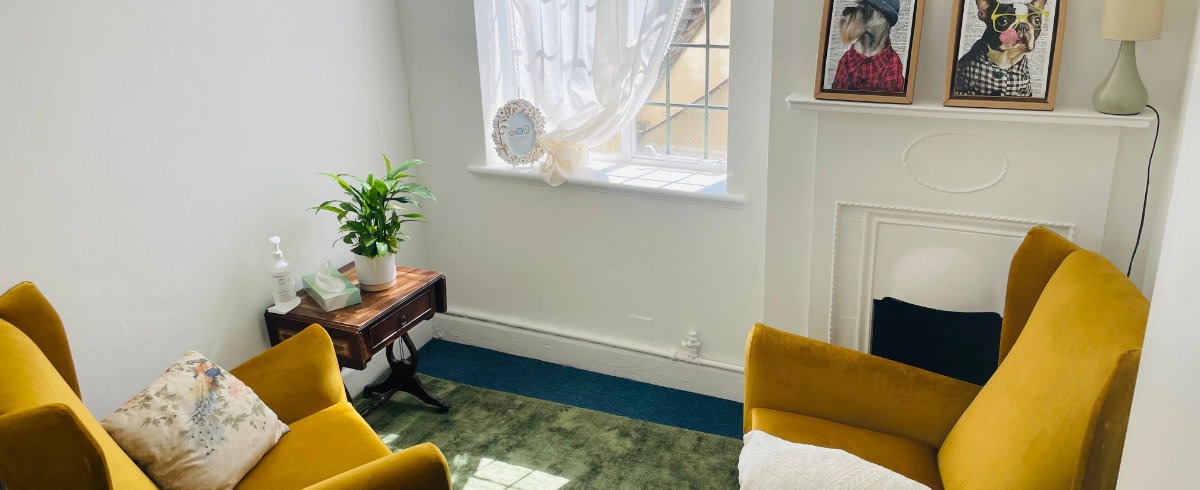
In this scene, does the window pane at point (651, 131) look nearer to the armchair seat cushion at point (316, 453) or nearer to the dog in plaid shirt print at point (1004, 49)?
the dog in plaid shirt print at point (1004, 49)

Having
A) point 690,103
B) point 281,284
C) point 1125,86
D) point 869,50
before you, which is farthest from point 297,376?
point 1125,86

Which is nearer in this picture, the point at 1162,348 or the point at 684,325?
the point at 1162,348

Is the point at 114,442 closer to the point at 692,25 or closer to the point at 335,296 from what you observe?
the point at 335,296

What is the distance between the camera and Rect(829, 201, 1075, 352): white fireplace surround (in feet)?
8.90

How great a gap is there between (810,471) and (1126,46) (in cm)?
140

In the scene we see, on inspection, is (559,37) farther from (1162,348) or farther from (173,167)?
(1162,348)

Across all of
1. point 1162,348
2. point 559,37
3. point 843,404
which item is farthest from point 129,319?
point 1162,348

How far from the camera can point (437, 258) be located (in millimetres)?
4070

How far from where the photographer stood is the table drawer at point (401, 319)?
3.04 meters

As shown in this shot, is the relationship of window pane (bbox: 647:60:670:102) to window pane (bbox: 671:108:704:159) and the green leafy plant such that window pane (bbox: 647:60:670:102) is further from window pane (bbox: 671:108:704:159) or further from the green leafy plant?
the green leafy plant

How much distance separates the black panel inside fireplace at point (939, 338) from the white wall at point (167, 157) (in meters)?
2.13

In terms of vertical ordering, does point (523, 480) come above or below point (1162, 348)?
below

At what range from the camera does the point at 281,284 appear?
307 centimetres

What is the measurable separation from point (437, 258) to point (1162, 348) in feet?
11.9
